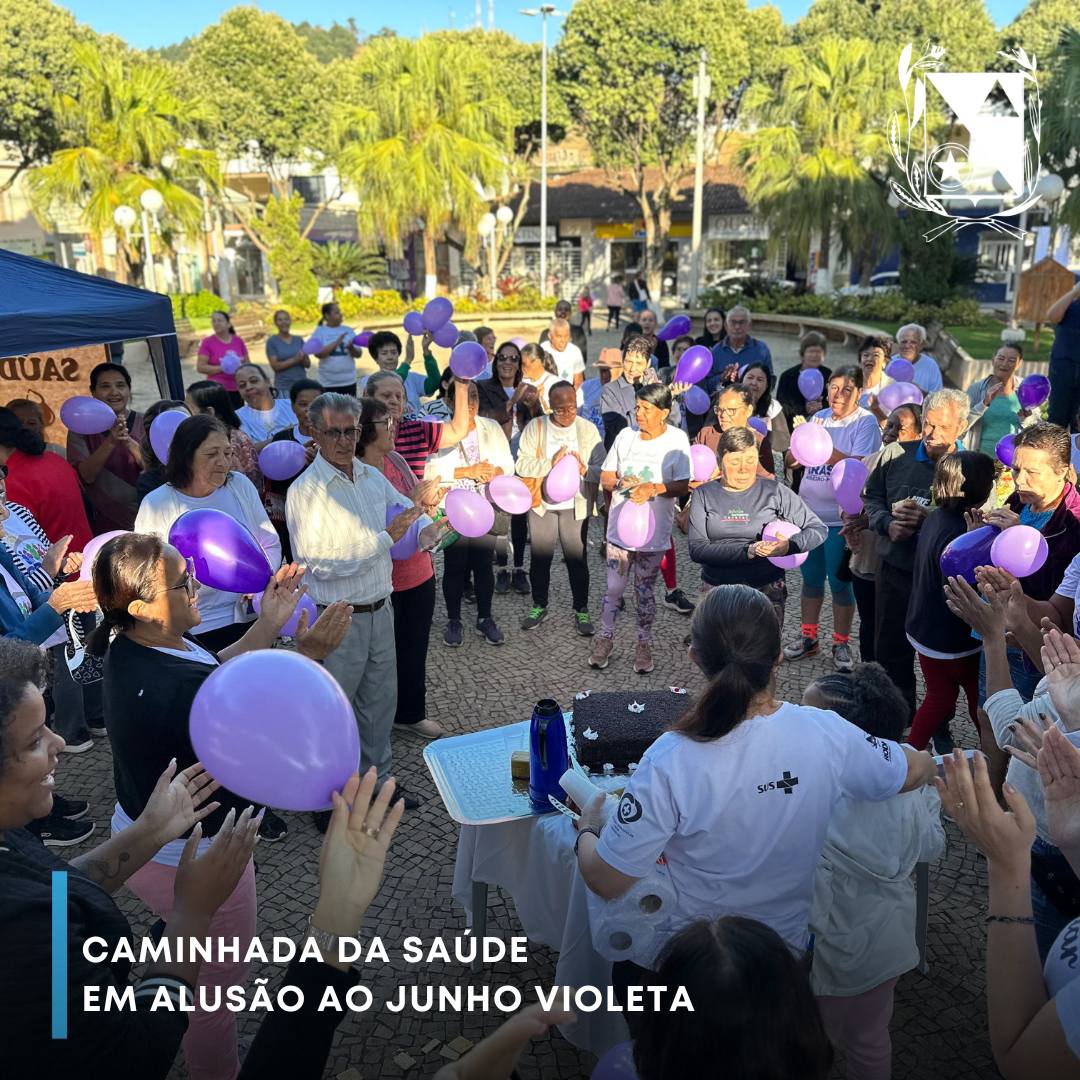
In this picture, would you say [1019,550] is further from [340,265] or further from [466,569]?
[340,265]

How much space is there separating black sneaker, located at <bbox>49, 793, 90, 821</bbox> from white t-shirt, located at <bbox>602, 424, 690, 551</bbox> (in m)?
3.15

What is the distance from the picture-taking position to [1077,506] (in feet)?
11.2

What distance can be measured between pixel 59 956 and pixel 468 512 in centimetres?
369

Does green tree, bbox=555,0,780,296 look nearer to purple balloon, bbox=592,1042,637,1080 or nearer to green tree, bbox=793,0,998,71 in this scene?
green tree, bbox=793,0,998,71

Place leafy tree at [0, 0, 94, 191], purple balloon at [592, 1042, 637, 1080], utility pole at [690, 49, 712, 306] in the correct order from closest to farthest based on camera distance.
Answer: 1. purple balloon at [592, 1042, 637, 1080]
2. leafy tree at [0, 0, 94, 191]
3. utility pole at [690, 49, 712, 306]

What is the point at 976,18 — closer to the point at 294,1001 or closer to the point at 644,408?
the point at 644,408

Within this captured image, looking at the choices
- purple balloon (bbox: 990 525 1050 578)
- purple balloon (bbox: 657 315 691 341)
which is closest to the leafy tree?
purple balloon (bbox: 657 315 691 341)

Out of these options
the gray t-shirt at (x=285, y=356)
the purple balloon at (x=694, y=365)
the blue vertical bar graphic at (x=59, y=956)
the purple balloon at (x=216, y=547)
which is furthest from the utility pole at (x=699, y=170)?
the blue vertical bar graphic at (x=59, y=956)

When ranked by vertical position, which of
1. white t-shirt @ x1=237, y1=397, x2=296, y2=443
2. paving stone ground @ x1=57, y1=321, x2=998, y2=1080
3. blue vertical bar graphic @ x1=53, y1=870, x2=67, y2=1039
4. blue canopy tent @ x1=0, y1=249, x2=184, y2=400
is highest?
blue canopy tent @ x1=0, y1=249, x2=184, y2=400

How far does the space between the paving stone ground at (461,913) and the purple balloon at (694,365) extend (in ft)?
9.64

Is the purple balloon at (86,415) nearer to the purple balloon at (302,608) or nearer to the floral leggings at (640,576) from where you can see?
the purple balloon at (302,608)

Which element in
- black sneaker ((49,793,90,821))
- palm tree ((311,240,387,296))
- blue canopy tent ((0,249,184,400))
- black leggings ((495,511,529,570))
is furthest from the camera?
palm tree ((311,240,387,296))

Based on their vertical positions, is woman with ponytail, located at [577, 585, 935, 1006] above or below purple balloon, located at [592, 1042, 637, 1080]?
above

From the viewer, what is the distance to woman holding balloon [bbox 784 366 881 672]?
5266 mm
